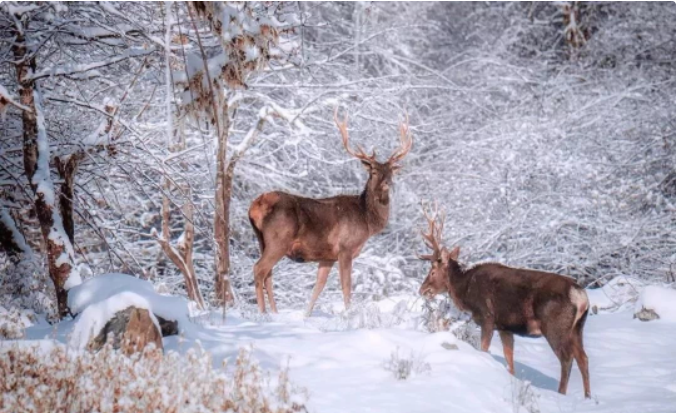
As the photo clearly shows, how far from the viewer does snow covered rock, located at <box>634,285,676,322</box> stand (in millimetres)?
10141

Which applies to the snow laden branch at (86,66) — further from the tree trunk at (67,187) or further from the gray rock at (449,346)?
the gray rock at (449,346)

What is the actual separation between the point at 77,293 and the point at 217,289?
605 cm

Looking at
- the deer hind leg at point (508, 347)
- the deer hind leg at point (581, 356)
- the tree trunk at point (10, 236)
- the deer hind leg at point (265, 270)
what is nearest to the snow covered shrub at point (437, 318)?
the deer hind leg at point (508, 347)

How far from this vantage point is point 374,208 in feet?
34.6

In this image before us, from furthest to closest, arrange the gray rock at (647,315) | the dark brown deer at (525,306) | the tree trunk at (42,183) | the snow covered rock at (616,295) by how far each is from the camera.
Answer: the snow covered rock at (616,295) → the gray rock at (647,315) → the tree trunk at (42,183) → the dark brown deer at (525,306)

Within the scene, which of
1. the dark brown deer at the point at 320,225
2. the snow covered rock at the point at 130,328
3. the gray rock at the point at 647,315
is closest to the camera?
the snow covered rock at the point at 130,328

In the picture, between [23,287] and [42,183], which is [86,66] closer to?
[42,183]

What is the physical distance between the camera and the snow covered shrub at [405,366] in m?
6.07

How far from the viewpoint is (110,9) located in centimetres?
797

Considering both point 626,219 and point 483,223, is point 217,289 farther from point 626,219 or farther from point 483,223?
point 626,219

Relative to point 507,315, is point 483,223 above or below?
above

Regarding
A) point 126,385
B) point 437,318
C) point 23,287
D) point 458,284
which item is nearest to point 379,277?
point 458,284

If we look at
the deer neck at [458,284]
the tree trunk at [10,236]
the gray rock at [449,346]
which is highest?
the tree trunk at [10,236]

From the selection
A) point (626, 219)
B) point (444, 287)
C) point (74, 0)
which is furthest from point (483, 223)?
point (74, 0)
